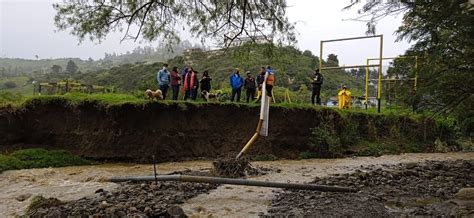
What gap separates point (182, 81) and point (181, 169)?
4.45m

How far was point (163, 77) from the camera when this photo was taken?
1534 cm

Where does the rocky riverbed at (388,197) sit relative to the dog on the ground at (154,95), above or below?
below

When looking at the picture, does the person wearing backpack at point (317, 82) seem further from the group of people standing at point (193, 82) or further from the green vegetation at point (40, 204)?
the green vegetation at point (40, 204)

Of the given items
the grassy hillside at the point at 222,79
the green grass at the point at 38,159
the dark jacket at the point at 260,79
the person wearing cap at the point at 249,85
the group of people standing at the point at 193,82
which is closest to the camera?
the green grass at the point at 38,159

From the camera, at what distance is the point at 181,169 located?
42.5 feet

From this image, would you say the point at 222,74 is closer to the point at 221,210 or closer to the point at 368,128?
the point at 368,128

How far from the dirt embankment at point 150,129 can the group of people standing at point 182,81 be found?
987mm

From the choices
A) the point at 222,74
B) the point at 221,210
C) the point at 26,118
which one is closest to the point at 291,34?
the point at 221,210

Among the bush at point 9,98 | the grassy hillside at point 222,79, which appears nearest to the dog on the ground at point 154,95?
the grassy hillside at point 222,79

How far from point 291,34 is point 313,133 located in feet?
30.4

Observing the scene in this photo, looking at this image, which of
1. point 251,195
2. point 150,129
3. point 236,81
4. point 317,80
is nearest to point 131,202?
point 251,195

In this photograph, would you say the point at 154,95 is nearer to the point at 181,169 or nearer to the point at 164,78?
the point at 164,78

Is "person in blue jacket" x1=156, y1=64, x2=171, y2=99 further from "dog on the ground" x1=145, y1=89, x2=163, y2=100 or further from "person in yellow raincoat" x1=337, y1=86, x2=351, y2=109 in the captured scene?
"person in yellow raincoat" x1=337, y1=86, x2=351, y2=109

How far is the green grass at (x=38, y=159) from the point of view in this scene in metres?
12.9
